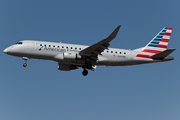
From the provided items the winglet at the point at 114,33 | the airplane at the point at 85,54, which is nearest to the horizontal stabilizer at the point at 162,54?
the airplane at the point at 85,54

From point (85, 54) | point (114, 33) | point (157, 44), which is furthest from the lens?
point (157, 44)

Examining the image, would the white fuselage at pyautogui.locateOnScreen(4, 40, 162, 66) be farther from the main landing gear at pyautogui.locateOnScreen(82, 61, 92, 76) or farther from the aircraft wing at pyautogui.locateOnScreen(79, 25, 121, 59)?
the aircraft wing at pyautogui.locateOnScreen(79, 25, 121, 59)

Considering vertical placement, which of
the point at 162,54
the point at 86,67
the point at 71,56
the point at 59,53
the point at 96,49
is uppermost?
the point at 96,49

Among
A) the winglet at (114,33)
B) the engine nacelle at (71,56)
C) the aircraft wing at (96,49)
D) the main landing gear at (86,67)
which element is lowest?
the main landing gear at (86,67)

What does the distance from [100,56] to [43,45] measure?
27.3 ft

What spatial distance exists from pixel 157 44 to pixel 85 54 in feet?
40.8

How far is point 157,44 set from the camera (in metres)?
43.9

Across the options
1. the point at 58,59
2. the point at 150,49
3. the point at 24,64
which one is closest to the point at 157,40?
the point at 150,49

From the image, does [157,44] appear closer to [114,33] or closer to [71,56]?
[114,33]

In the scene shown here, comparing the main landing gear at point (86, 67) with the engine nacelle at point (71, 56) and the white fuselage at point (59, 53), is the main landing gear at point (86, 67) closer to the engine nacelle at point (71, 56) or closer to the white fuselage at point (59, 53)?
the white fuselage at point (59, 53)

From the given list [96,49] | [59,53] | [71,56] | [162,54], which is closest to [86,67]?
[96,49]

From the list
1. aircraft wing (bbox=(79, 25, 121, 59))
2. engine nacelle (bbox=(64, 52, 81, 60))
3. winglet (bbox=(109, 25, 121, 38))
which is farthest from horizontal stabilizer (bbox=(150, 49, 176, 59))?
engine nacelle (bbox=(64, 52, 81, 60))

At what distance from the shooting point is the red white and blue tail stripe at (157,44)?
42.2 metres

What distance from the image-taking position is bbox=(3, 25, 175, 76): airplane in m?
38.6
